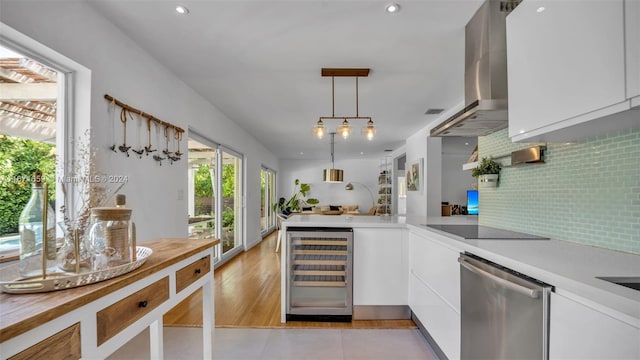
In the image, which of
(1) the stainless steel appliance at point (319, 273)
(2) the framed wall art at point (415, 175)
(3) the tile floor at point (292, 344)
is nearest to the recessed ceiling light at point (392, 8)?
(1) the stainless steel appliance at point (319, 273)

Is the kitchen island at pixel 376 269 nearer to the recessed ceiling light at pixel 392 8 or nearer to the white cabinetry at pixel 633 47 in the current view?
the recessed ceiling light at pixel 392 8

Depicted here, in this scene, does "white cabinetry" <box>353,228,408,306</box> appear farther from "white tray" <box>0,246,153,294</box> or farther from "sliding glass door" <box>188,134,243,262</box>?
"sliding glass door" <box>188,134,243,262</box>

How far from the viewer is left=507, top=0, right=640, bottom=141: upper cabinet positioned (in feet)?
3.30

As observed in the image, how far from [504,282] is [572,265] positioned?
245 millimetres

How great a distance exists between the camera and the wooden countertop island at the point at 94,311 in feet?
2.17

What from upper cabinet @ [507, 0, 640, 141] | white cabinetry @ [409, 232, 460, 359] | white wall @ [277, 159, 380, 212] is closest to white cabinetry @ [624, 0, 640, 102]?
upper cabinet @ [507, 0, 640, 141]

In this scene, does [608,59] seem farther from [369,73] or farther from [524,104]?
[369,73]

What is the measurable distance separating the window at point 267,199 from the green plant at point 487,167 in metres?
5.93

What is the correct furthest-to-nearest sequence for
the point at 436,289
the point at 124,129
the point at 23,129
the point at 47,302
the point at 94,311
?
the point at 124,129, the point at 436,289, the point at 23,129, the point at 94,311, the point at 47,302

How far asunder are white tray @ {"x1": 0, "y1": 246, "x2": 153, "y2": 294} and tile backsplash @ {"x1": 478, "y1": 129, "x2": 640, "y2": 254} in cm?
213

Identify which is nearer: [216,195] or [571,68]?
[571,68]

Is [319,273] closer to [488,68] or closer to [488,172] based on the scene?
[488,172]

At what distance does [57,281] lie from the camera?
2.75ft

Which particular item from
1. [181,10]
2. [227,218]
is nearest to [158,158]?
[181,10]
